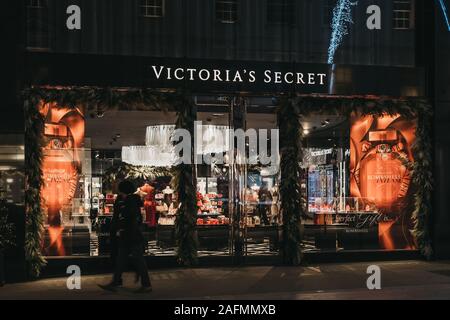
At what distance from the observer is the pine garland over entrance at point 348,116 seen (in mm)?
13000

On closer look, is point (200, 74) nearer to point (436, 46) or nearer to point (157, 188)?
point (157, 188)

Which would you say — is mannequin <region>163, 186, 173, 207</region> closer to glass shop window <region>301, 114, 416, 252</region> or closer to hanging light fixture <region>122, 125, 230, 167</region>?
hanging light fixture <region>122, 125, 230, 167</region>

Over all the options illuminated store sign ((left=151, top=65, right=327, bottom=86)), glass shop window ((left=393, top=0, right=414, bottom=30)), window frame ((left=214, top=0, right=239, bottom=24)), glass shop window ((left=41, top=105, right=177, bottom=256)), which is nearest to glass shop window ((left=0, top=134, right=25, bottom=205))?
glass shop window ((left=41, top=105, right=177, bottom=256))

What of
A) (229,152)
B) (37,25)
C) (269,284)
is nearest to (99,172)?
(229,152)

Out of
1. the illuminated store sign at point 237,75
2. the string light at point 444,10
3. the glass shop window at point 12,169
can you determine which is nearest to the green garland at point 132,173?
the glass shop window at point 12,169

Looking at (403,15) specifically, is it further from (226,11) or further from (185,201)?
(185,201)

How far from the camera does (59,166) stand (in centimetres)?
1248

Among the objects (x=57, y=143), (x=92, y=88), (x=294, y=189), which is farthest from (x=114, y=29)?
(x=294, y=189)

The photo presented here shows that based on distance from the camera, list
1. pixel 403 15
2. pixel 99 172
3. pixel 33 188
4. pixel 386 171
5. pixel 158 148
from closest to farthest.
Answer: pixel 33 188, pixel 99 172, pixel 158 148, pixel 403 15, pixel 386 171

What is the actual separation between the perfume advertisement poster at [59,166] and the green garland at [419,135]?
536cm

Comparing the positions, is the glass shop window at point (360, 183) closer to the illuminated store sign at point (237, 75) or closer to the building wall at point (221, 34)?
the illuminated store sign at point (237, 75)

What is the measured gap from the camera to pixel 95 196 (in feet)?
41.4

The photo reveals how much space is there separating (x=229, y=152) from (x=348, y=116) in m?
2.85

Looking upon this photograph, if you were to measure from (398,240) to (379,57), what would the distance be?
13.6 feet
